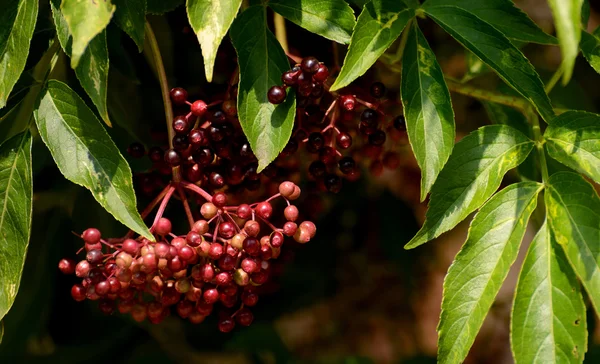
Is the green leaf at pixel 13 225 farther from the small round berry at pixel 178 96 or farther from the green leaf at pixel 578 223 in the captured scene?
the green leaf at pixel 578 223

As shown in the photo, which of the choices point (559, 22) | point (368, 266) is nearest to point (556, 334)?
point (559, 22)

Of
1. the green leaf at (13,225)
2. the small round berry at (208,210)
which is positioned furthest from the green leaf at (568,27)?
the green leaf at (13,225)

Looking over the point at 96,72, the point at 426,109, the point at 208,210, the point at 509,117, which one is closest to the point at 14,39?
the point at 96,72

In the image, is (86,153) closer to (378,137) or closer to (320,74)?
(320,74)

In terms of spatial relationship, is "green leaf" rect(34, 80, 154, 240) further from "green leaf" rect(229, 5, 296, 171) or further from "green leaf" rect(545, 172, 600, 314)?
"green leaf" rect(545, 172, 600, 314)

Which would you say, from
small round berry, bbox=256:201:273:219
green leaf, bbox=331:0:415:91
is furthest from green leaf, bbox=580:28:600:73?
small round berry, bbox=256:201:273:219

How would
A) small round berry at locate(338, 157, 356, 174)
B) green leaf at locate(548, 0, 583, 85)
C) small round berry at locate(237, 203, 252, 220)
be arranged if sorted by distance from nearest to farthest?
green leaf at locate(548, 0, 583, 85), small round berry at locate(237, 203, 252, 220), small round berry at locate(338, 157, 356, 174)
